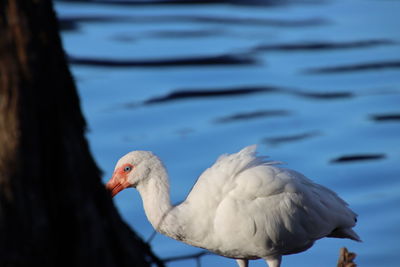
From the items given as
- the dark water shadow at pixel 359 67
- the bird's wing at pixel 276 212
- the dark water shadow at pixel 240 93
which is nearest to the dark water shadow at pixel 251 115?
the dark water shadow at pixel 240 93

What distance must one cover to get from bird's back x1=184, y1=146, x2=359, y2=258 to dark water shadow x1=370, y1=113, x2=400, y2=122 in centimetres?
744

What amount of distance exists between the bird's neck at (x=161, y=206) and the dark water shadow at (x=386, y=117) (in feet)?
26.5

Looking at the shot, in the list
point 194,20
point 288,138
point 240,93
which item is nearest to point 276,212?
point 288,138

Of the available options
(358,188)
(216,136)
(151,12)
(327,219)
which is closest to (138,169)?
(327,219)

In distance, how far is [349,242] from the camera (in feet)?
33.6

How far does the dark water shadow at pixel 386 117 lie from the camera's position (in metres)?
14.7

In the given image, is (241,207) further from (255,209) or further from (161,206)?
(161,206)

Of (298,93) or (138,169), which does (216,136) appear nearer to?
(298,93)

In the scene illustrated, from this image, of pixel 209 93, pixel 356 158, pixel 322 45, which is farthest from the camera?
pixel 322 45

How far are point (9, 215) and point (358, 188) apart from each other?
8.36 m

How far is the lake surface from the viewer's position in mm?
11688

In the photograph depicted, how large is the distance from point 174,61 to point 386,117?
474 centimetres

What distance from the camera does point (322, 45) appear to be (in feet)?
62.5

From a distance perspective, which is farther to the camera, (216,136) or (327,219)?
(216,136)
